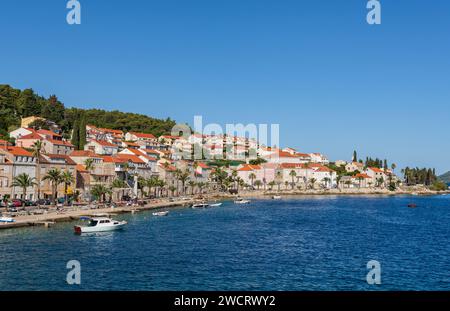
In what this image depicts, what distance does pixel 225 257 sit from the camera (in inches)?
1725

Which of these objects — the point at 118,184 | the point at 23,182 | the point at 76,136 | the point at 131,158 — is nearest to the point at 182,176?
the point at 131,158

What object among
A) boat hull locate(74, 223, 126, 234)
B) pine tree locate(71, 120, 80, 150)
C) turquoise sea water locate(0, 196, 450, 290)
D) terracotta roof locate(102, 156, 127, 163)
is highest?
pine tree locate(71, 120, 80, 150)

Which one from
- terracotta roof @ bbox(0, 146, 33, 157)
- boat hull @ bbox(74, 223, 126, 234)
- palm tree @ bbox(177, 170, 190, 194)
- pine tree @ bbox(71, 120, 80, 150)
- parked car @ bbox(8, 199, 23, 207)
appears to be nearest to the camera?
boat hull @ bbox(74, 223, 126, 234)

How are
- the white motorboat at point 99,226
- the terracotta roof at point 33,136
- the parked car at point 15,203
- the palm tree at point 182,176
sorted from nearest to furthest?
the white motorboat at point 99,226 → the parked car at point 15,203 → the terracotta roof at point 33,136 → the palm tree at point 182,176

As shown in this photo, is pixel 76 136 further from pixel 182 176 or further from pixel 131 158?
pixel 182 176

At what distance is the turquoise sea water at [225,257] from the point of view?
110ft

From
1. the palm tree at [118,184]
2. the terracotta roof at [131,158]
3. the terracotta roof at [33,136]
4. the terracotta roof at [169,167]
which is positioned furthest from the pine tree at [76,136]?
the palm tree at [118,184]

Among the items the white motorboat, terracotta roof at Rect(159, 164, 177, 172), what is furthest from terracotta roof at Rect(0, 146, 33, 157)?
terracotta roof at Rect(159, 164, 177, 172)

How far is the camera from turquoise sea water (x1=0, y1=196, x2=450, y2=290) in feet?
110

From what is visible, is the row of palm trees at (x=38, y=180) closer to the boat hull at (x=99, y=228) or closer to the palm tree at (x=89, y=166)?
the palm tree at (x=89, y=166)

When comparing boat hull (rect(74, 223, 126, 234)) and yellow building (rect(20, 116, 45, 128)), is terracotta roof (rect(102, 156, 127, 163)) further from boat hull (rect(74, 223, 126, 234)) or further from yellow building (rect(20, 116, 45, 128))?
boat hull (rect(74, 223, 126, 234))

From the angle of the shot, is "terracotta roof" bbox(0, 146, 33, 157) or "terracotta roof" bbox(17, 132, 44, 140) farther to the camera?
"terracotta roof" bbox(17, 132, 44, 140)
